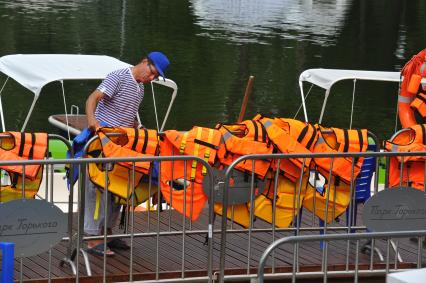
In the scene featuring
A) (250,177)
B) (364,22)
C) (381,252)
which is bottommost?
(364,22)

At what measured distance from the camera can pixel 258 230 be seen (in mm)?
8844

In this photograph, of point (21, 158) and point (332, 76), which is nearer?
point (21, 158)

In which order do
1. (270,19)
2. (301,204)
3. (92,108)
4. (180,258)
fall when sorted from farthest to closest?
(270,19), (92,108), (301,204), (180,258)

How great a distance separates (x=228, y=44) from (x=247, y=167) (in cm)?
2854

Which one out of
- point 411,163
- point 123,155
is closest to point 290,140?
point 411,163

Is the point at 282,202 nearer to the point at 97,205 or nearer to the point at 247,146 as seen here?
the point at 247,146

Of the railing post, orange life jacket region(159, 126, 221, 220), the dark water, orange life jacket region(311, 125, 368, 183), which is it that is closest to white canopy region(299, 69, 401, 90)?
orange life jacket region(311, 125, 368, 183)

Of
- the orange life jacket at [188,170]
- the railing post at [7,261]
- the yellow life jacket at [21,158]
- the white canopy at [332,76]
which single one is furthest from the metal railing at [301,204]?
the white canopy at [332,76]

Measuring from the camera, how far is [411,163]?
8.94 m

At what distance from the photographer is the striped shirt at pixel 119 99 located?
940 cm

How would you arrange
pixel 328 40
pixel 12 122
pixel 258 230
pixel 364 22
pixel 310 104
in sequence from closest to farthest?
pixel 258 230 < pixel 12 122 < pixel 310 104 < pixel 328 40 < pixel 364 22

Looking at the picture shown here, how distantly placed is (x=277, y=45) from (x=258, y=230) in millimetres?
29147

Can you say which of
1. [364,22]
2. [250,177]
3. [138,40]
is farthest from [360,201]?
[364,22]

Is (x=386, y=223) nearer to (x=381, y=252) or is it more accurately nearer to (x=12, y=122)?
(x=381, y=252)
